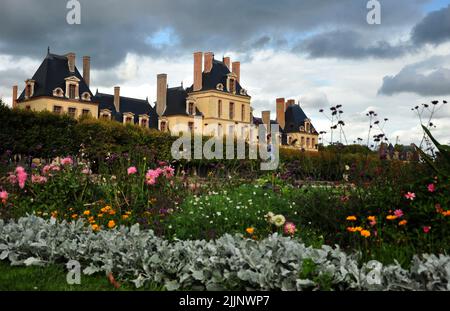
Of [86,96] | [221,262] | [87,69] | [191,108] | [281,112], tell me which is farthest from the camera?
[281,112]

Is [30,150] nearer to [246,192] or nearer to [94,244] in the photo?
[246,192]

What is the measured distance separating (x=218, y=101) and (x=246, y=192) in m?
43.9

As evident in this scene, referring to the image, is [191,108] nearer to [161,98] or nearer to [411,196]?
[161,98]

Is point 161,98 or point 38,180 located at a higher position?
point 161,98

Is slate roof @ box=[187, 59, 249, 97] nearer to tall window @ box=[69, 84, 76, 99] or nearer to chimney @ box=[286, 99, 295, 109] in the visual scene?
chimney @ box=[286, 99, 295, 109]

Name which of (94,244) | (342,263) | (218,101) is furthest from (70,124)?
(342,263)

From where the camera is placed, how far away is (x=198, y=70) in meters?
51.2

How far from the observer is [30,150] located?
2805cm

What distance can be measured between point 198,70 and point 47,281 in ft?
157

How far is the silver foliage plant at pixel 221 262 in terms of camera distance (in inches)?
152

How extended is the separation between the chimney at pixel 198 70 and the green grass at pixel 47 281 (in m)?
46.1

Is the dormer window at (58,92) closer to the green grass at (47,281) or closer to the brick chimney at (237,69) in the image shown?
the brick chimney at (237,69)

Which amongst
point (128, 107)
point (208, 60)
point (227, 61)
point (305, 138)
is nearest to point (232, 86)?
point (227, 61)
